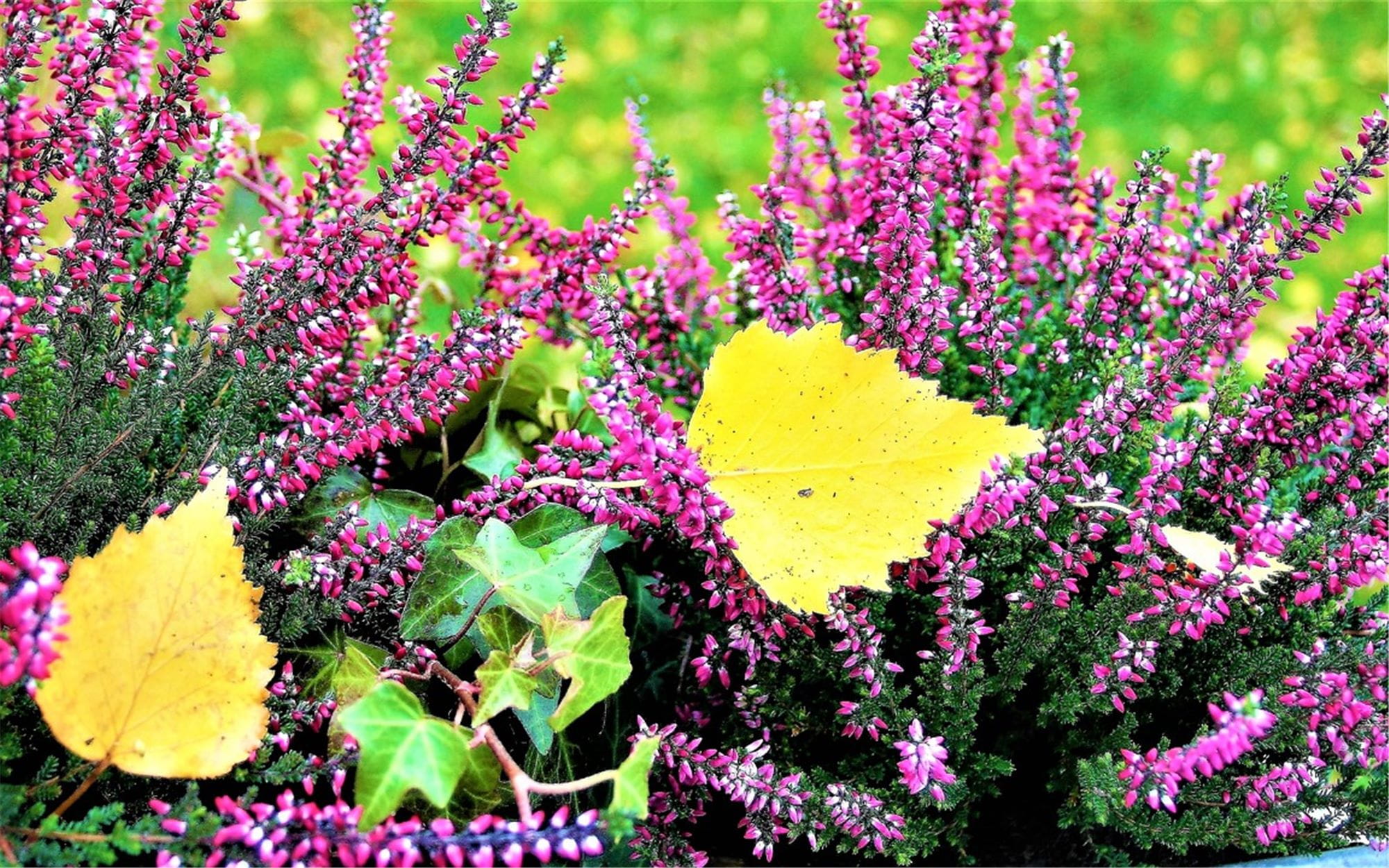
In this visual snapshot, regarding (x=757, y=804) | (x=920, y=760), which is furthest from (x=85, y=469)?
(x=920, y=760)

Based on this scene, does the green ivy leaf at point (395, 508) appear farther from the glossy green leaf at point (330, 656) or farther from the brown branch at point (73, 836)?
the brown branch at point (73, 836)

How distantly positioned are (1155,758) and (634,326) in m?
0.81

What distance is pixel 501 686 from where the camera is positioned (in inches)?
41.1

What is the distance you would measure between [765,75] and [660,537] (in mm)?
3554

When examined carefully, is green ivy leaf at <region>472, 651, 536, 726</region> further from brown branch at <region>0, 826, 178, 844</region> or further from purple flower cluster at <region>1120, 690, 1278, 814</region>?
purple flower cluster at <region>1120, 690, 1278, 814</region>

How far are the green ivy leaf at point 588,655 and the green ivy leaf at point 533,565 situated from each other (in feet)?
0.12

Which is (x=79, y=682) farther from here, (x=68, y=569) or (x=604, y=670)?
(x=604, y=670)

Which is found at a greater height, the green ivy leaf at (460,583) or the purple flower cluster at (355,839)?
the green ivy leaf at (460,583)

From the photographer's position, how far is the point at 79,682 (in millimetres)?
942

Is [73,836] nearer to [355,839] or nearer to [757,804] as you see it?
[355,839]

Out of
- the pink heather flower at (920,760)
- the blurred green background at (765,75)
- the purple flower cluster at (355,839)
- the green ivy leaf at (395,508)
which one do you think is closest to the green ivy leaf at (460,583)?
the green ivy leaf at (395,508)

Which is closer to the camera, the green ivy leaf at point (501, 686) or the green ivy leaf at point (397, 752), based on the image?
the green ivy leaf at point (397, 752)

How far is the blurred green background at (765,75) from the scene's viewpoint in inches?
180

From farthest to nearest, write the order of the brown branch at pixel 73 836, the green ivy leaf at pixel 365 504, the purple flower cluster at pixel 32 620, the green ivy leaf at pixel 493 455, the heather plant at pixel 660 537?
the green ivy leaf at pixel 493 455, the green ivy leaf at pixel 365 504, the heather plant at pixel 660 537, the brown branch at pixel 73 836, the purple flower cluster at pixel 32 620
